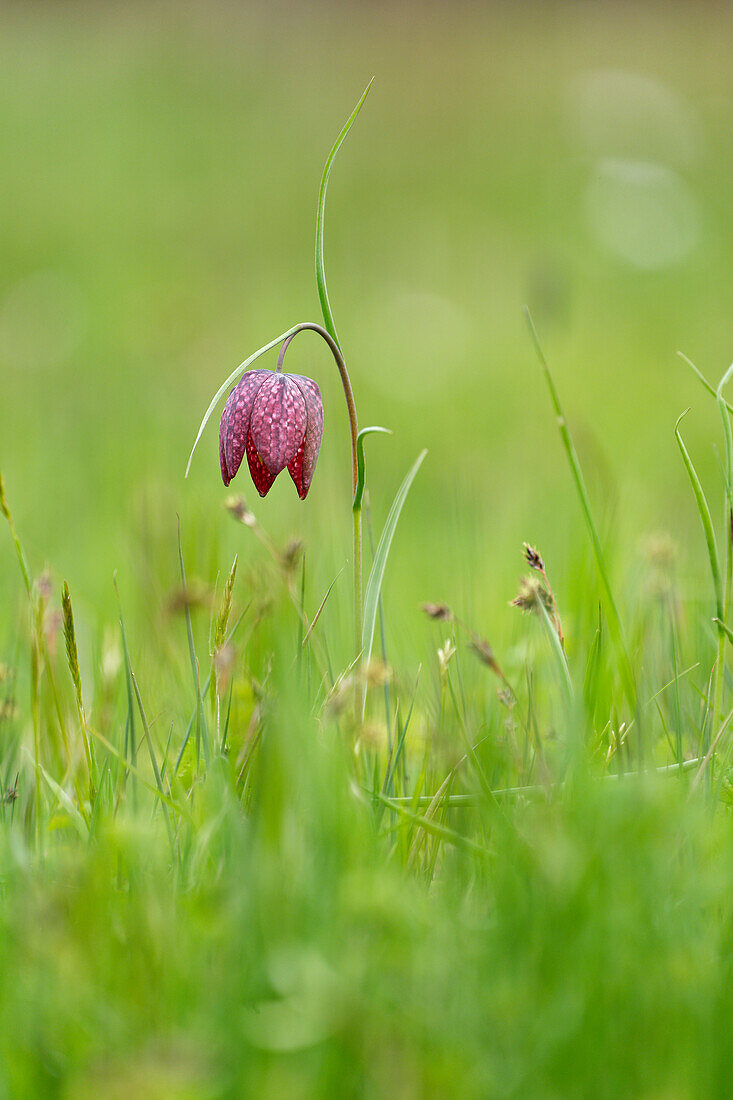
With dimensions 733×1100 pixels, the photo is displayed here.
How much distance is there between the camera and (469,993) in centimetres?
69

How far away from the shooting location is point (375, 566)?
1083 millimetres

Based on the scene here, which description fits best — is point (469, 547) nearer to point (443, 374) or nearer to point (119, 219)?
point (443, 374)

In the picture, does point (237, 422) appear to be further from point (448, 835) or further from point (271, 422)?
point (448, 835)

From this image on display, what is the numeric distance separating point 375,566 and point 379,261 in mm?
4717

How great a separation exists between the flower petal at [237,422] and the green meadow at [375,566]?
101mm

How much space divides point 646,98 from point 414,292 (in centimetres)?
237

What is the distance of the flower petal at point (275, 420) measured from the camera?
110 centimetres

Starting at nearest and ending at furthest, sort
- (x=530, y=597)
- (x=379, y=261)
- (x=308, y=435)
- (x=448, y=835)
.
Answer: (x=448, y=835)
(x=530, y=597)
(x=308, y=435)
(x=379, y=261)

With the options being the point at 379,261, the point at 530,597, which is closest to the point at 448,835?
the point at 530,597

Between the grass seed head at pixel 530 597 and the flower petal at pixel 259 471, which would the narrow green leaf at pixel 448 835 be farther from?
the flower petal at pixel 259 471

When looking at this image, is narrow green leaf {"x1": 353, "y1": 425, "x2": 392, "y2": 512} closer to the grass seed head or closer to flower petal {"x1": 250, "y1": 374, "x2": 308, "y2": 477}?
flower petal {"x1": 250, "y1": 374, "x2": 308, "y2": 477}

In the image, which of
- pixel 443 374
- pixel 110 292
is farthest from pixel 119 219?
pixel 443 374

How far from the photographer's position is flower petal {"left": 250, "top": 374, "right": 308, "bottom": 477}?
110 cm

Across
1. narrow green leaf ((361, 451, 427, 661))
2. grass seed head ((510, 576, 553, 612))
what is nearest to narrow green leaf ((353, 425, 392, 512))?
narrow green leaf ((361, 451, 427, 661))
